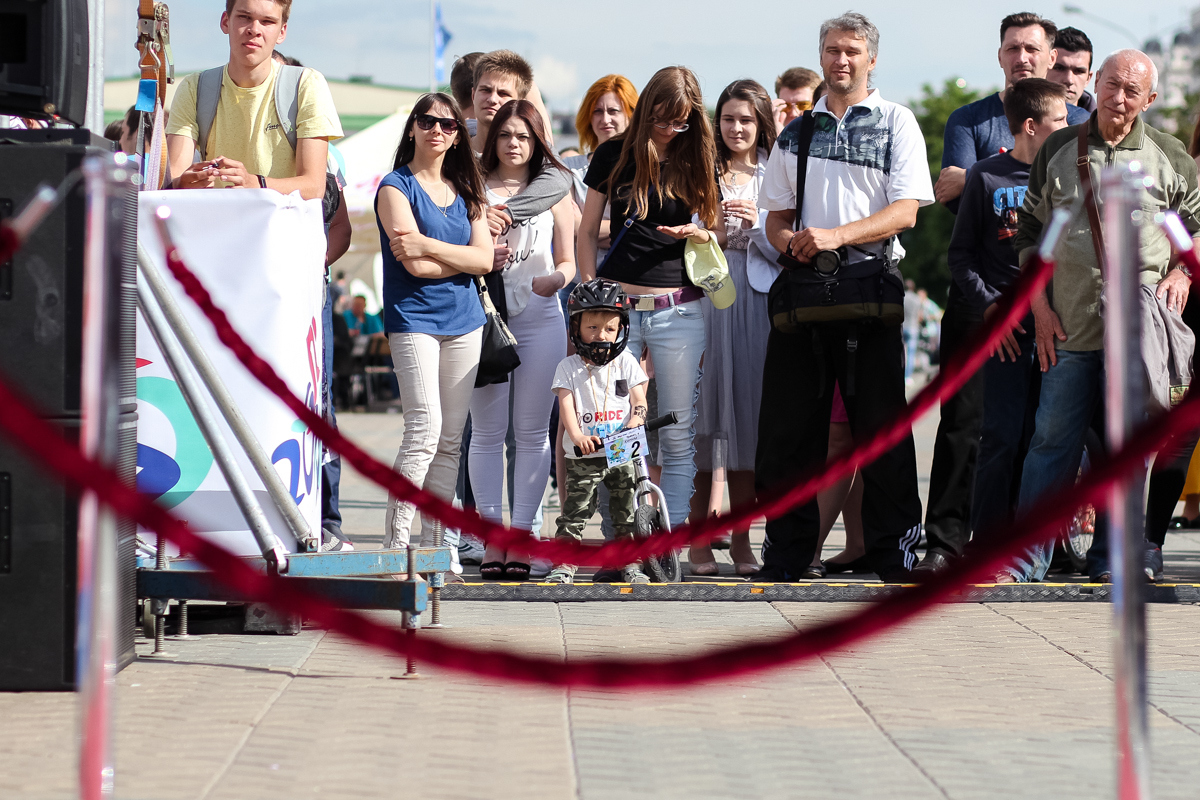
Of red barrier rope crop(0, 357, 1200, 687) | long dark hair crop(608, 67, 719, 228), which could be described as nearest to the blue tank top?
long dark hair crop(608, 67, 719, 228)

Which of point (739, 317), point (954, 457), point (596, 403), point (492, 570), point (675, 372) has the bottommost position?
point (492, 570)

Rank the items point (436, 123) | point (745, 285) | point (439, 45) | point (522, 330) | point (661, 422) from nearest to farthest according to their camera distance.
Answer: point (436, 123), point (661, 422), point (522, 330), point (745, 285), point (439, 45)

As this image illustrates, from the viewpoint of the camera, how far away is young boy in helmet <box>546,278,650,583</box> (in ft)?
20.9

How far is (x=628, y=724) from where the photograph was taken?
3951mm

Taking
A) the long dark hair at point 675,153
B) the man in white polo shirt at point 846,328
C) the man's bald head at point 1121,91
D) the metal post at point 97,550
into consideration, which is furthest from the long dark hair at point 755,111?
the metal post at point 97,550

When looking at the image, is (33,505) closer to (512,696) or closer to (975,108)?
(512,696)

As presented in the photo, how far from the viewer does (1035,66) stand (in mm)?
7402

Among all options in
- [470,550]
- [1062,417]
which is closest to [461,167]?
[470,550]

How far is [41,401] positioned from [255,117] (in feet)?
6.67

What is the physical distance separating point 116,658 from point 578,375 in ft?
8.98

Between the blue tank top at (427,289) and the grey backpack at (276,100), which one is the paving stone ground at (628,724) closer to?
the blue tank top at (427,289)

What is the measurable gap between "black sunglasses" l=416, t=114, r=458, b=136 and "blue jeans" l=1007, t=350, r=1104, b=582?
294cm

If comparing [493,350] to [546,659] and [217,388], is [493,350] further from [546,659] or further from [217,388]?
[546,659]

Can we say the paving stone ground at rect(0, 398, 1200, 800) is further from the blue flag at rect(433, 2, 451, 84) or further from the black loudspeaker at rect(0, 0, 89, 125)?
the blue flag at rect(433, 2, 451, 84)
